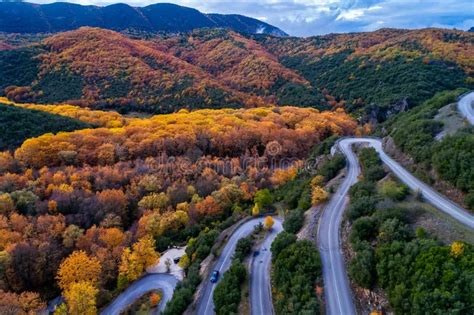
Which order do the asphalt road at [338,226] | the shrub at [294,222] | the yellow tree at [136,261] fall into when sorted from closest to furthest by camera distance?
the asphalt road at [338,226], the shrub at [294,222], the yellow tree at [136,261]

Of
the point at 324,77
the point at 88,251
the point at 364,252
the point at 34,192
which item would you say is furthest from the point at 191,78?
the point at 364,252

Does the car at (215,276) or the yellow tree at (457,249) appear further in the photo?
the car at (215,276)

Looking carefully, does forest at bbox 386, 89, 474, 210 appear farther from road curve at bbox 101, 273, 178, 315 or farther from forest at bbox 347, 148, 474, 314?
road curve at bbox 101, 273, 178, 315

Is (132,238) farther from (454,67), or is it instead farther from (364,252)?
(454,67)

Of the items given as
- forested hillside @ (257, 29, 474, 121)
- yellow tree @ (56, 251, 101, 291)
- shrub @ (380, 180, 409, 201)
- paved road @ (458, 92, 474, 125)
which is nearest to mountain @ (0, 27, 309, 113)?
forested hillside @ (257, 29, 474, 121)

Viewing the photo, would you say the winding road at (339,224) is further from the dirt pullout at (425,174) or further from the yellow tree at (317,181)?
the yellow tree at (317,181)

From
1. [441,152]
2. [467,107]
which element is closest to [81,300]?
[441,152]

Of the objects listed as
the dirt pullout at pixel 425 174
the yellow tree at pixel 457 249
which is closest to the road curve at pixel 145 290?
the yellow tree at pixel 457 249
